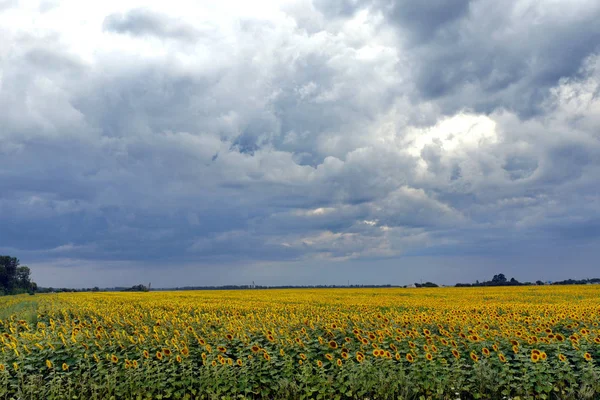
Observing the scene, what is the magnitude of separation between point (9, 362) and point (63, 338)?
126 centimetres

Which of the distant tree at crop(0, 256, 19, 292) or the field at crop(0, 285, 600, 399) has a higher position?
the distant tree at crop(0, 256, 19, 292)

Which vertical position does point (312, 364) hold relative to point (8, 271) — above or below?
below

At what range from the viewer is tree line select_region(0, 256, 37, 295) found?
106512 millimetres

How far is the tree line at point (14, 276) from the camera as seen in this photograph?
107 meters

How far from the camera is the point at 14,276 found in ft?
365

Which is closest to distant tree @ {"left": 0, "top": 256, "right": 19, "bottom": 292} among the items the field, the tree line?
the tree line

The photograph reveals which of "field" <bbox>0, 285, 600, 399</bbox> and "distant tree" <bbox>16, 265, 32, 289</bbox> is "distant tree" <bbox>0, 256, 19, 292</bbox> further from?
"field" <bbox>0, 285, 600, 399</bbox>

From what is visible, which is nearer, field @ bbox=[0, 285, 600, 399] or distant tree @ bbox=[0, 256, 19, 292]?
field @ bbox=[0, 285, 600, 399]

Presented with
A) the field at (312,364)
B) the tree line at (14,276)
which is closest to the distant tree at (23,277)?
Answer: the tree line at (14,276)

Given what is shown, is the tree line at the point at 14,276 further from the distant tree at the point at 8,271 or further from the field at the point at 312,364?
the field at the point at 312,364

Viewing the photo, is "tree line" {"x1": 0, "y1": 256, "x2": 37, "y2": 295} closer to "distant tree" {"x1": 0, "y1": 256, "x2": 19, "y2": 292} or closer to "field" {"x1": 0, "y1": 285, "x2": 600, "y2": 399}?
"distant tree" {"x1": 0, "y1": 256, "x2": 19, "y2": 292}

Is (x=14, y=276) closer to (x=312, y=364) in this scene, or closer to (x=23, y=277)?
(x=23, y=277)

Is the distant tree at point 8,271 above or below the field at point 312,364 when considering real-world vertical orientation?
above

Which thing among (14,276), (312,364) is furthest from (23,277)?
(312,364)
